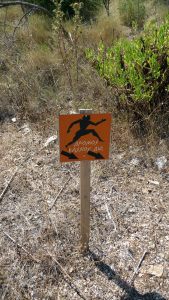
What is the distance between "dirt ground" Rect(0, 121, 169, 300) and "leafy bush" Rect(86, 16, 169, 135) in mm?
370

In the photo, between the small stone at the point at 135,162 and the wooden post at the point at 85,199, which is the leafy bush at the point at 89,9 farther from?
the wooden post at the point at 85,199

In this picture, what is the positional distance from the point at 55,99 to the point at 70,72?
1.38 ft

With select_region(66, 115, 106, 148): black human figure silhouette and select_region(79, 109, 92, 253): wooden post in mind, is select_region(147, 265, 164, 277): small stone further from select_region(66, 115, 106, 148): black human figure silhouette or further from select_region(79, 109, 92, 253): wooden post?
select_region(66, 115, 106, 148): black human figure silhouette

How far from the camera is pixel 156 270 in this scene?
2094mm

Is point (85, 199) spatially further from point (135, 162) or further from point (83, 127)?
point (135, 162)

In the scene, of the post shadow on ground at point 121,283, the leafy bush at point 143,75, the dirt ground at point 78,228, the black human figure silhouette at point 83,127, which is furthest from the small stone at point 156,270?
the leafy bush at point 143,75

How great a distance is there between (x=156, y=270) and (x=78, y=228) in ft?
1.91

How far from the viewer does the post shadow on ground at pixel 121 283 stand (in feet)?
6.46

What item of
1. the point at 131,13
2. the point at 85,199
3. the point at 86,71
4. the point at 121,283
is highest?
the point at 131,13

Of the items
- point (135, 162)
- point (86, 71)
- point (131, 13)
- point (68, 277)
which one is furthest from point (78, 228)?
point (131, 13)

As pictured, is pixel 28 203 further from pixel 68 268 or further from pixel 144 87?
pixel 144 87

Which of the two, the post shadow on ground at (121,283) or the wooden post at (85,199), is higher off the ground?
the wooden post at (85,199)

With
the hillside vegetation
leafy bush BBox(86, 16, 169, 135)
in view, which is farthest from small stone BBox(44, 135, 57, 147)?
leafy bush BBox(86, 16, 169, 135)

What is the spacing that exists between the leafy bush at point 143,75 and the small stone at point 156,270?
1292 millimetres
